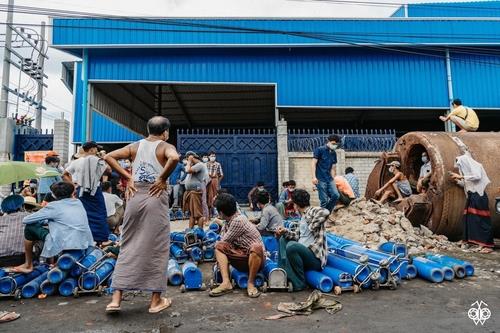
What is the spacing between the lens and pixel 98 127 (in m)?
15.0

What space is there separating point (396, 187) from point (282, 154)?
15.3 ft

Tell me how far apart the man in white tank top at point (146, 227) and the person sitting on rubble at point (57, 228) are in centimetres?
97

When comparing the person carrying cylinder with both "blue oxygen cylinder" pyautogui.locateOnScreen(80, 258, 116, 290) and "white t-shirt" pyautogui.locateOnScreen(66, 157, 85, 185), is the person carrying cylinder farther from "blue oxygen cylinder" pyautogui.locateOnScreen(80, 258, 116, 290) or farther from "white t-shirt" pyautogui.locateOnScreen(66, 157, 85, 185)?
"white t-shirt" pyautogui.locateOnScreen(66, 157, 85, 185)

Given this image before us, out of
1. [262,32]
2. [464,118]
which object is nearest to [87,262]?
[464,118]

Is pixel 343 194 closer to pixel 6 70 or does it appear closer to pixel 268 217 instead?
pixel 268 217

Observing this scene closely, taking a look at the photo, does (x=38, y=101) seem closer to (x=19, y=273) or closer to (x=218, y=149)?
(x=218, y=149)

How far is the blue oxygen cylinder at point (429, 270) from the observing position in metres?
3.91

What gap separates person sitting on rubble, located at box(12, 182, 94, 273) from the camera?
370 cm

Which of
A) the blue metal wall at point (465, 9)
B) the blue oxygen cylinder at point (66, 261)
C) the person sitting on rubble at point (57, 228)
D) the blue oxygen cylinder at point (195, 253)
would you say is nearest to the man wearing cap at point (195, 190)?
the blue oxygen cylinder at point (195, 253)

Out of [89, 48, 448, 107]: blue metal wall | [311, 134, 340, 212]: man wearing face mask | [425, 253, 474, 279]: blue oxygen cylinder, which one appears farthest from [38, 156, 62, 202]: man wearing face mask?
[89, 48, 448, 107]: blue metal wall

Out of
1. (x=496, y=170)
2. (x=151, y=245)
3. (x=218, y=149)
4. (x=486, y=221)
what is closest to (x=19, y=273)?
(x=151, y=245)

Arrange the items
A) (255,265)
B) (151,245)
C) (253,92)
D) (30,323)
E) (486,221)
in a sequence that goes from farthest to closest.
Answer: (253,92)
(486,221)
(255,265)
(151,245)
(30,323)

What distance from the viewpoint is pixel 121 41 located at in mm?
13617

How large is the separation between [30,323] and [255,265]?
6.49 feet
